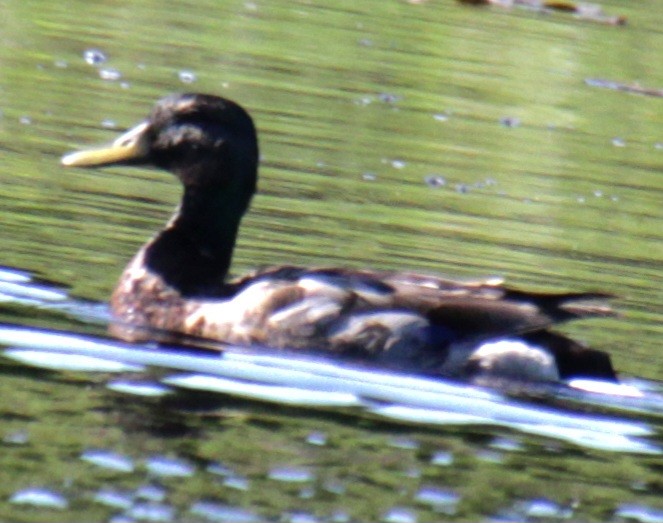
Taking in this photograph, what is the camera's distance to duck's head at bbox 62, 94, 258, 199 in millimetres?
9820

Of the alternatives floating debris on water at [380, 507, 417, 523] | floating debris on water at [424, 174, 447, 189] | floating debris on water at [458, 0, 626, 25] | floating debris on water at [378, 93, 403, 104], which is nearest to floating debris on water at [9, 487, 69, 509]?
floating debris on water at [380, 507, 417, 523]

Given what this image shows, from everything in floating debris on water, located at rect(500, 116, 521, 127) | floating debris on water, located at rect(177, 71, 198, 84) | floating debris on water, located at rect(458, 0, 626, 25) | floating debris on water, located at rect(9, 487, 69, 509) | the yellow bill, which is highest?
the yellow bill

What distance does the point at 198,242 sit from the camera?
9.79 meters

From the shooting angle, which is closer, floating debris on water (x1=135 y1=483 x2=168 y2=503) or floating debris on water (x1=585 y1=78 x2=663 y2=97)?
floating debris on water (x1=135 y1=483 x2=168 y2=503)

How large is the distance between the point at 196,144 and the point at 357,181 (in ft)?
12.6

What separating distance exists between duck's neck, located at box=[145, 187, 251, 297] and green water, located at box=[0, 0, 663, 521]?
1.49 feet

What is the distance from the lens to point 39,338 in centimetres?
852

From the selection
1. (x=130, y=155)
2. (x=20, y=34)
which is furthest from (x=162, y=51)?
(x=130, y=155)

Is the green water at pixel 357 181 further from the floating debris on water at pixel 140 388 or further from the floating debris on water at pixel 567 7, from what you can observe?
the floating debris on water at pixel 567 7

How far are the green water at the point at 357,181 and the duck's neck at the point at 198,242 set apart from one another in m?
0.45

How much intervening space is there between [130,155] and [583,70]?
36.8 ft

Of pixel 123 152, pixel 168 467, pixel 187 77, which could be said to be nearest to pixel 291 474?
pixel 168 467

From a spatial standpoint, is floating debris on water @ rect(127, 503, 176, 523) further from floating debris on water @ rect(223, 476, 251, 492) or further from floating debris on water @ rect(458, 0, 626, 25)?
floating debris on water @ rect(458, 0, 626, 25)

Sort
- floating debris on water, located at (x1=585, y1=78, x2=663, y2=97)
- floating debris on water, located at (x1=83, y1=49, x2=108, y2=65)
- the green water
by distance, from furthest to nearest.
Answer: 1. floating debris on water, located at (x1=585, y1=78, x2=663, y2=97)
2. floating debris on water, located at (x1=83, y1=49, x2=108, y2=65)
3. the green water
